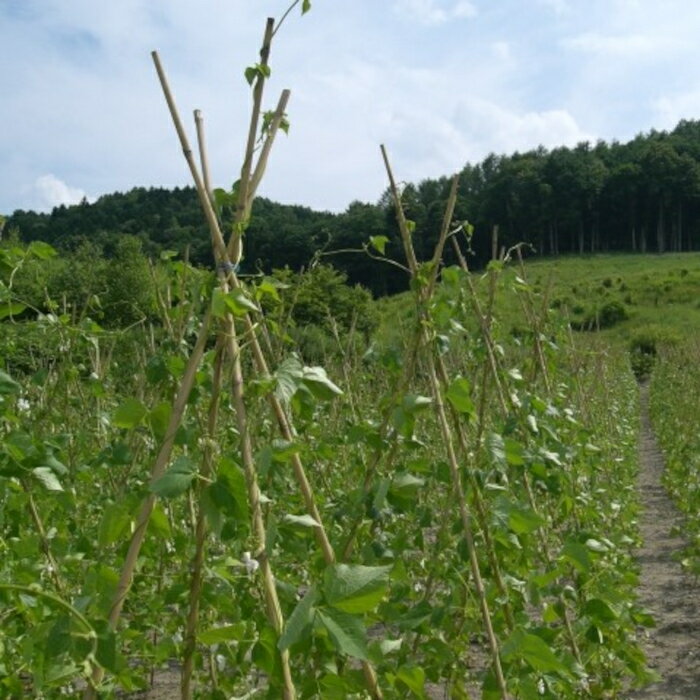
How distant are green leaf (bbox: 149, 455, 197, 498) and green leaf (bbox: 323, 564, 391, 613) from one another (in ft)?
1.03

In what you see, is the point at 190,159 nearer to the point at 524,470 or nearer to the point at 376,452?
the point at 376,452

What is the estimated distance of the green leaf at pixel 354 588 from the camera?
57.9 inches

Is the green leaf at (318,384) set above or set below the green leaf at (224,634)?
above

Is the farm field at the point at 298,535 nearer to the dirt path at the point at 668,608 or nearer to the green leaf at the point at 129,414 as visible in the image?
the green leaf at the point at 129,414

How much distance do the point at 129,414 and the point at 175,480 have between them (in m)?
0.28

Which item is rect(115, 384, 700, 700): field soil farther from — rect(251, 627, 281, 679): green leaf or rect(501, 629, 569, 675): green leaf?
rect(251, 627, 281, 679): green leaf

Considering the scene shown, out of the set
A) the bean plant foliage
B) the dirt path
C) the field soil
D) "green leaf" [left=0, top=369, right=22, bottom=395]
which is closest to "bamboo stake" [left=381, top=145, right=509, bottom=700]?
the bean plant foliage

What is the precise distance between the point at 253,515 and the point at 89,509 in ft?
10.2

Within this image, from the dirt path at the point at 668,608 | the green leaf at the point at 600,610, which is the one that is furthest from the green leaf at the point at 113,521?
the dirt path at the point at 668,608

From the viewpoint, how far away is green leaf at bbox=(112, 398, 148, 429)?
1814 millimetres

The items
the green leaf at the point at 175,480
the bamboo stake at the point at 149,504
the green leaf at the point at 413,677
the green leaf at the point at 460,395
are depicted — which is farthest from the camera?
the green leaf at the point at 460,395

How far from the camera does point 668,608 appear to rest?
601 cm

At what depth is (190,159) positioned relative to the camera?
75.7 inches

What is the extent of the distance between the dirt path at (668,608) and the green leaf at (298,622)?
11.6 feet
